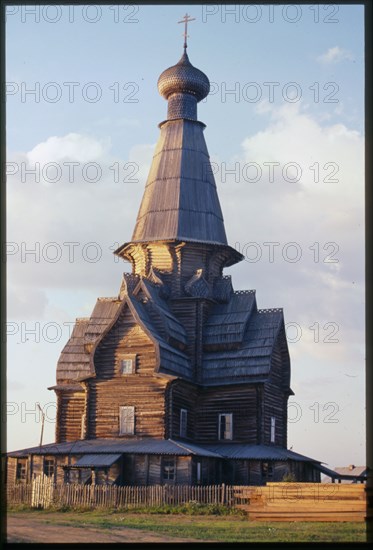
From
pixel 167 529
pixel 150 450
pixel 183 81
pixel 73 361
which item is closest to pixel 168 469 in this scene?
pixel 150 450

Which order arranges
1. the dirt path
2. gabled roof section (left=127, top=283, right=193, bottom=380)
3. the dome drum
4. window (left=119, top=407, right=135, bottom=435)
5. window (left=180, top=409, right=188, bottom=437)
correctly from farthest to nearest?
1. the dome drum
2. window (left=180, top=409, right=188, bottom=437)
3. gabled roof section (left=127, top=283, right=193, bottom=380)
4. window (left=119, top=407, right=135, bottom=435)
5. the dirt path

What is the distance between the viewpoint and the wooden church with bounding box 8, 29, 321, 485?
35.0 meters

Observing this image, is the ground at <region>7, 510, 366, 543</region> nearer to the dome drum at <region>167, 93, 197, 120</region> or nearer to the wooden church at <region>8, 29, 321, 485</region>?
the wooden church at <region>8, 29, 321, 485</region>

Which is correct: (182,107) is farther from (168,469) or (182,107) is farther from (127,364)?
(168,469)

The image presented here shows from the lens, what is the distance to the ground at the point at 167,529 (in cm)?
1972

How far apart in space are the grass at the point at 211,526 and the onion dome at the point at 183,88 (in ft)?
76.9

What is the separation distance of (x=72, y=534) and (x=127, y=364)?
16.2 m

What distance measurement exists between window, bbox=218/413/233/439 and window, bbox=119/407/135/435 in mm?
4814

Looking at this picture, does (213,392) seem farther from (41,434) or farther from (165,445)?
(41,434)

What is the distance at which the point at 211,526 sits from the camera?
23.3 meters

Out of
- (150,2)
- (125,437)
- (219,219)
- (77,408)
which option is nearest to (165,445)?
(125,437)

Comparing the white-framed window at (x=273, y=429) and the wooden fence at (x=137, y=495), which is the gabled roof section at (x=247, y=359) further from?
the wooden fence at (x=137, y=495)

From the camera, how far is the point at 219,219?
43.2 m

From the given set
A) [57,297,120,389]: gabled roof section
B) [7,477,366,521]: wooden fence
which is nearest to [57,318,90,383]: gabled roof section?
[57,297,120,389]: gabled roof section
